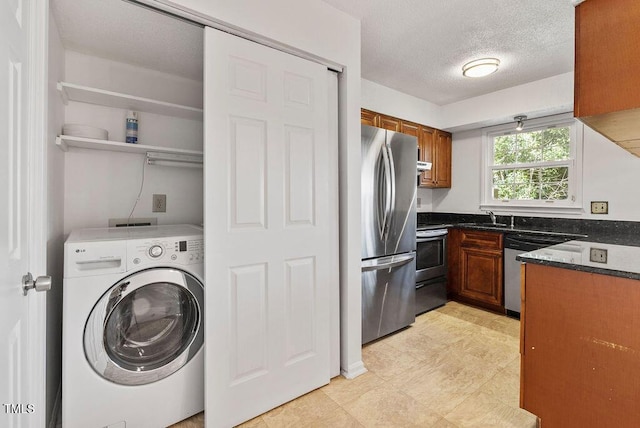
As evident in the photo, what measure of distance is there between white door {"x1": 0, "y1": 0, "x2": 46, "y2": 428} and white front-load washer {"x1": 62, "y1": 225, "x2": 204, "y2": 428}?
20 cm

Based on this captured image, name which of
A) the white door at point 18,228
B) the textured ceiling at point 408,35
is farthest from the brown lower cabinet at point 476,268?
the white door at point 18,228

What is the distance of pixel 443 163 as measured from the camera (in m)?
4.05

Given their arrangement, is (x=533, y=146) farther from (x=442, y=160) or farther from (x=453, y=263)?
(x=453, y=263)

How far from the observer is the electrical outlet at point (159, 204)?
2293 mm

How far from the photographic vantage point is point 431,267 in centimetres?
324

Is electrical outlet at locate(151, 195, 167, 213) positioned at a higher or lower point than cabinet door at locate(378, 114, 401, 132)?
lower

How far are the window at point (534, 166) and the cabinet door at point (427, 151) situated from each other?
2.26 ft

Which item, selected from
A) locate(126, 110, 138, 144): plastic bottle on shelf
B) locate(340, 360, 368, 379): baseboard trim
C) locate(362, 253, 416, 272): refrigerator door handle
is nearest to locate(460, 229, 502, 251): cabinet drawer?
locate(362, 253, 416, 272): refrigerator door handle

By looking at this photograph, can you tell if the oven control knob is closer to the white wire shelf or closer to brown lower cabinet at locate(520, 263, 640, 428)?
the white wire shelf

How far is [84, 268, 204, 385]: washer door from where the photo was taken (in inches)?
55.5

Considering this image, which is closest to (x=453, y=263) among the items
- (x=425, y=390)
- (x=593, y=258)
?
(x=425, y=390)

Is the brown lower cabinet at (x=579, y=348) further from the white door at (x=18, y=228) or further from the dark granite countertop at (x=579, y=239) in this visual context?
the white door at (x=18, y=228)

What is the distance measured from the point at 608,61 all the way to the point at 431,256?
2.40 meters

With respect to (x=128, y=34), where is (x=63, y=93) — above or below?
below
